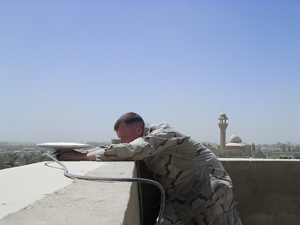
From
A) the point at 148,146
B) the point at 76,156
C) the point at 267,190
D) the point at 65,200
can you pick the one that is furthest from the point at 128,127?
the point at 267,190

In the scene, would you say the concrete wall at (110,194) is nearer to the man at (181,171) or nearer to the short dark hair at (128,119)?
the man at (181,171)

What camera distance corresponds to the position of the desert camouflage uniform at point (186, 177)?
2.39 m

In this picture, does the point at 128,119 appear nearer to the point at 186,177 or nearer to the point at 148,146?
the point at 148,146

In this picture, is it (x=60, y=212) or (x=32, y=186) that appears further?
(x=32, y=186)

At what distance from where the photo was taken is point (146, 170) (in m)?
3.02

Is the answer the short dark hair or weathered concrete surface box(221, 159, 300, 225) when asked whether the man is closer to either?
the short dark hair

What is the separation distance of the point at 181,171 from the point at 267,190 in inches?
60.1

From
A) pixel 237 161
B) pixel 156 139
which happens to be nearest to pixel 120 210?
pixel 156 139

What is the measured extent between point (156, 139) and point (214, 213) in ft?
2.66

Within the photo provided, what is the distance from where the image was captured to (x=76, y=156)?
2713 mm

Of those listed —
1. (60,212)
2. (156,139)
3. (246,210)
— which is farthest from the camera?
(246,210)

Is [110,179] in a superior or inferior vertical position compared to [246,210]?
superior

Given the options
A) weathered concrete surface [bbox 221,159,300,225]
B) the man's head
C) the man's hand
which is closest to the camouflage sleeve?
the man's hand

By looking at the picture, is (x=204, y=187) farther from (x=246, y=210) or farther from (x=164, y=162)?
(x=246, y=210)
